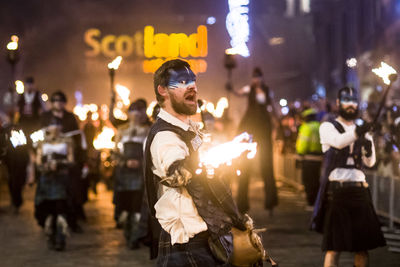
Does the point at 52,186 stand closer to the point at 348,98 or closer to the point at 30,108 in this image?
the point at 30,108

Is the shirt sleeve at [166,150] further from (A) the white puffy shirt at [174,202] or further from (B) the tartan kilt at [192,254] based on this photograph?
(B) the tartan kilt at [192,254]

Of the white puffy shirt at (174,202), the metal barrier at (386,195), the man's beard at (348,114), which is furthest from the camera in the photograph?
the metal barrier at (386,195)

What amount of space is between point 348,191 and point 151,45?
131 ft

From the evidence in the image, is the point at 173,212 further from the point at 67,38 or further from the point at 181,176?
the point at 67,38

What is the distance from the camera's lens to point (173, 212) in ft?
16.9

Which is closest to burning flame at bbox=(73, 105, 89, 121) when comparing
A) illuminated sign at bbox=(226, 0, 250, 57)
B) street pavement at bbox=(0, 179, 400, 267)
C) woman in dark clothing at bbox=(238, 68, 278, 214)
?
illuminated sign at bbox=(226, 0, 250, 57)

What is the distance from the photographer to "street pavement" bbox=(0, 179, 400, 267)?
10.2m

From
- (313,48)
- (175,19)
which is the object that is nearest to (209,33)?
(175,19)

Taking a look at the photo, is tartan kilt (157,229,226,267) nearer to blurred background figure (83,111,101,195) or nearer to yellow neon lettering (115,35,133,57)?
blurred background figure (83,111,101,195)

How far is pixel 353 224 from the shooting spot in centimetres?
797

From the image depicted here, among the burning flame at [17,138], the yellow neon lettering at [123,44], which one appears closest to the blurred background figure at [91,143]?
the burning flame at [17,138]

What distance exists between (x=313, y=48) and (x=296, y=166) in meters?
26.6

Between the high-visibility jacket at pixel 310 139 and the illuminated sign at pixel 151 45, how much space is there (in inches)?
1095

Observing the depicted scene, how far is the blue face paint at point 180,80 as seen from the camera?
209 inches
